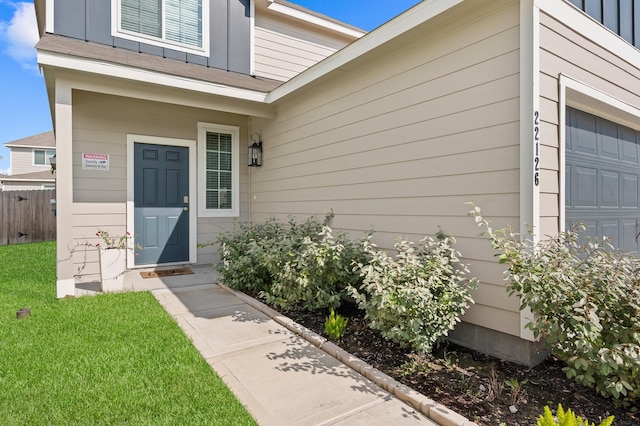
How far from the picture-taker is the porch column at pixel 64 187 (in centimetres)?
403

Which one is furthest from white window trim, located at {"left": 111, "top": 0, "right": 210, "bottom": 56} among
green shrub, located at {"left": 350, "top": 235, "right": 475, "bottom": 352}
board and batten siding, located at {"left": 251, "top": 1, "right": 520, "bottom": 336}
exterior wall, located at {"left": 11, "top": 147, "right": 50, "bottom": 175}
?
exterior wall, located at {"left": 11, "top": 147, "right": 50, "bottom": 175}

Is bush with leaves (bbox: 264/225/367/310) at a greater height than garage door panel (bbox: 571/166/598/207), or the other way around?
garage door panel (bbox: 571/166/598/207)

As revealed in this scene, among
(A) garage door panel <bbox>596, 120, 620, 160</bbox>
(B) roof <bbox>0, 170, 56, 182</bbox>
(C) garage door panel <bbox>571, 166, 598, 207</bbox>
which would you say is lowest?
(C) garage door panel <bbox>571, 166, 598, 207</bbox>

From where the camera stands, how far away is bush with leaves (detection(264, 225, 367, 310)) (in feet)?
11.4

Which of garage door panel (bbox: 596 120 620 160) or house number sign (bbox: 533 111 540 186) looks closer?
house number sign (bbox: 533 111 540 186)

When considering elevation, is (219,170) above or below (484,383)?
above

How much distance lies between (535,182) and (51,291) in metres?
5.41

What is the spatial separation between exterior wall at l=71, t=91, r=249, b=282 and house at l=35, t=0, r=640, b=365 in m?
0.02

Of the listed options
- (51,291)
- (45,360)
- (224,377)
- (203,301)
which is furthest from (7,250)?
(224,377)

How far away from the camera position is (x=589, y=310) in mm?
1945

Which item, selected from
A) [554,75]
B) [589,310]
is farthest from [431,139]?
[589,310]

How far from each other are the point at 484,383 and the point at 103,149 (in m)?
5.61

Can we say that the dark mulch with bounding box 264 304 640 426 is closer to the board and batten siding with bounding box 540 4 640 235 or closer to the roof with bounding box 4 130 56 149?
the board and batten siding with bounding box 540 4 640 235

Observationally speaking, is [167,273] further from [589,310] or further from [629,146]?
[629,146]
